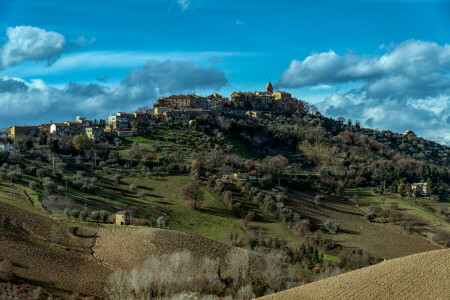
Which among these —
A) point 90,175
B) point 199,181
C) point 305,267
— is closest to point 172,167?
point 199,181

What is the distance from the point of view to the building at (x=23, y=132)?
3952 inches

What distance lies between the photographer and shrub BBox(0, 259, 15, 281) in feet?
96.0

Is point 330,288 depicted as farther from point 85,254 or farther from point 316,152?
point 316,152

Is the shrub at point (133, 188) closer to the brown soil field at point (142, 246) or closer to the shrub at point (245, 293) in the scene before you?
the brown soil field at point (142, 246)

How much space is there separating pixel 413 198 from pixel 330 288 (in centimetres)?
5795

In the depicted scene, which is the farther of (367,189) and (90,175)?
(367,189)

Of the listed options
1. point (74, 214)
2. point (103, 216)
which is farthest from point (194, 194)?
point (74, 214)

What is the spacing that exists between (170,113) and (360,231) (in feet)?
231

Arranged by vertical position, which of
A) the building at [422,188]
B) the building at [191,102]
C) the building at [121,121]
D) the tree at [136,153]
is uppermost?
the building at [191,102]

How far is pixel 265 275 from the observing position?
35.2 metres

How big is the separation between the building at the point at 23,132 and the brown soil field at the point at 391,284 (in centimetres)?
8782

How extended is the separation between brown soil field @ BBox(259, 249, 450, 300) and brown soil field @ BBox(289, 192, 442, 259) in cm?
2281

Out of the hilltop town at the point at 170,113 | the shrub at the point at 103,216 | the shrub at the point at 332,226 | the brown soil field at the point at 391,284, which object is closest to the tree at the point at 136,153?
the hilltop town at the point at 170,113

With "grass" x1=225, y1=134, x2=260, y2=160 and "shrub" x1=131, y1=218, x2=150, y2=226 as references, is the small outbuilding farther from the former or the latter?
"grass" x1=225, y1=134, x2=260, y2=160
